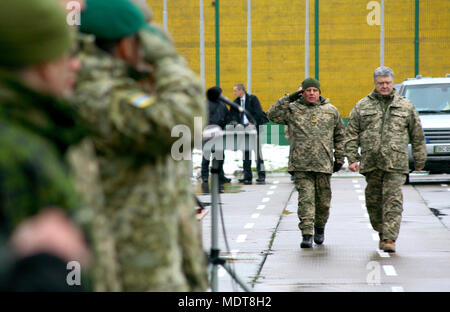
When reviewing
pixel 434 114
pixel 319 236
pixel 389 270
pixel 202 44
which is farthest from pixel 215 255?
pixel 202 44

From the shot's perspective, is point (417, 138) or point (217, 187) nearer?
point (217, 187)

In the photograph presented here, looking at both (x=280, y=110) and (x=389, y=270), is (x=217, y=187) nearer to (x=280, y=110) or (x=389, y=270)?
(x=389, y=270)

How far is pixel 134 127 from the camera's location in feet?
9.63

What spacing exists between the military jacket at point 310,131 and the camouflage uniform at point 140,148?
22.0ft

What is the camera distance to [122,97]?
299 cm

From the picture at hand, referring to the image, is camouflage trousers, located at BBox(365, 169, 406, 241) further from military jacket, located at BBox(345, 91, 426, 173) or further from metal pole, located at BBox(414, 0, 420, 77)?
metal pole, located at BBox(414, 0, 420, 77)

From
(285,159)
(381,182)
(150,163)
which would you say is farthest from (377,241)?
(285,159)

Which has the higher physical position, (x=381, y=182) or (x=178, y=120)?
(x=178, y=120)

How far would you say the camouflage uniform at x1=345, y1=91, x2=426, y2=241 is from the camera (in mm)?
9250

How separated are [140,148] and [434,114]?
16050 millimetres

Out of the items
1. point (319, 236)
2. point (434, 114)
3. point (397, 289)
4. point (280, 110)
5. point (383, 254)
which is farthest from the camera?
point (434, 114)

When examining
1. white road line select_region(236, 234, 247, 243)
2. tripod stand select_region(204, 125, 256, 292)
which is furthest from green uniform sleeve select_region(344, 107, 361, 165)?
tripod stand select_region(204, 125, 256, 292)
